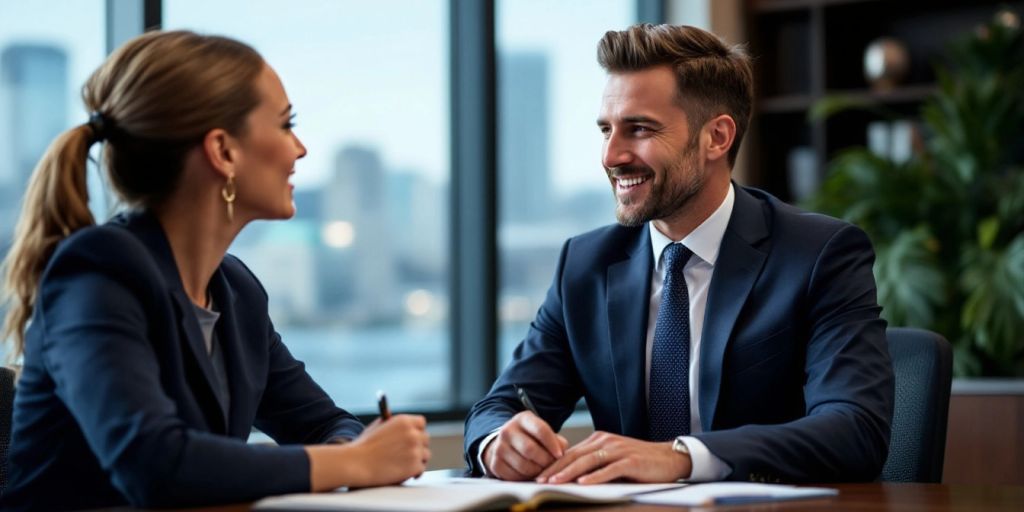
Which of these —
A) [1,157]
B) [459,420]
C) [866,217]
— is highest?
[1,157]

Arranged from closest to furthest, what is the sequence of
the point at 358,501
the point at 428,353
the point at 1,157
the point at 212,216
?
the point at 358,501, the point at 212,216, the point at 1,157, the point at 428,353

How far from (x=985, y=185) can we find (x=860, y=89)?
103cm

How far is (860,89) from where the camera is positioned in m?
5.18

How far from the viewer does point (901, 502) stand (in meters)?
1.60

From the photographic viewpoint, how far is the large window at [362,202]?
4.06 meters

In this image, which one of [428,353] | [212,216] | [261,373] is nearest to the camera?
[212,216]

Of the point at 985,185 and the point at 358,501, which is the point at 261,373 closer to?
the point at 358,501

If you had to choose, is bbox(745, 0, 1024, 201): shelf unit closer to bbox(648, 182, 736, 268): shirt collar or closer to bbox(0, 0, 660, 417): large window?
bbox(0, 0, 660, 417): large window

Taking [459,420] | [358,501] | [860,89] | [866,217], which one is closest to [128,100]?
[358,501]

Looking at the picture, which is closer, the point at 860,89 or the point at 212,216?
the point at 212,216

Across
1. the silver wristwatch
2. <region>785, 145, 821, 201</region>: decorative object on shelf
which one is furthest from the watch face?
<region>785, 145, 821, 201</region>: decorative object on shelf

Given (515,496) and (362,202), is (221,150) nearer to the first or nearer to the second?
(515,496)

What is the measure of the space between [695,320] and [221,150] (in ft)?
3.24

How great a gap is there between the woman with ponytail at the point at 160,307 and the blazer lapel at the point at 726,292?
69cm
